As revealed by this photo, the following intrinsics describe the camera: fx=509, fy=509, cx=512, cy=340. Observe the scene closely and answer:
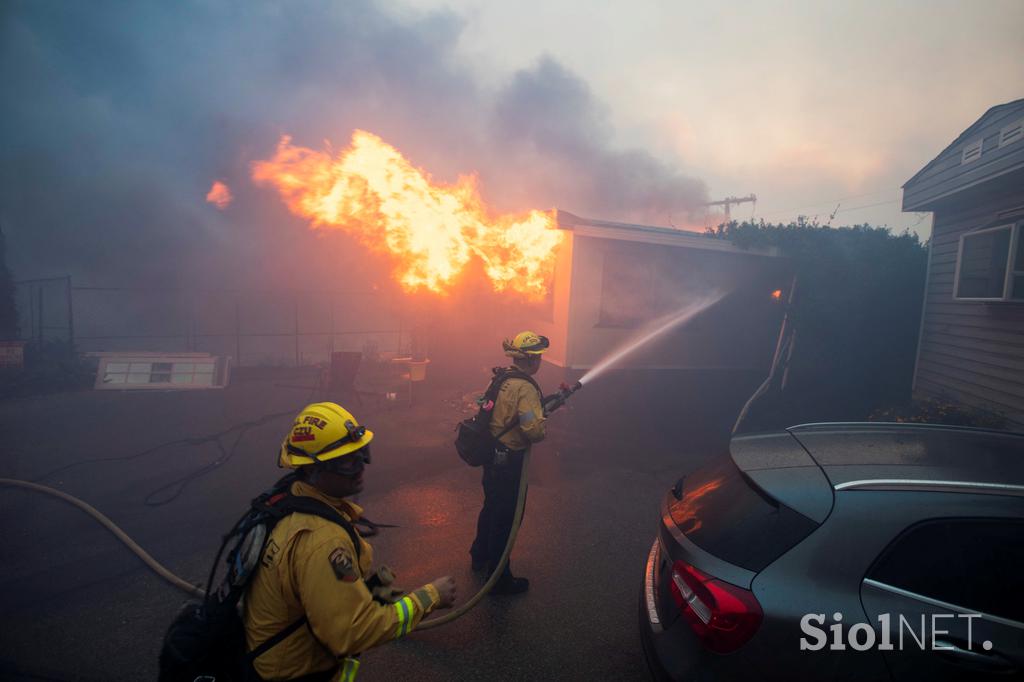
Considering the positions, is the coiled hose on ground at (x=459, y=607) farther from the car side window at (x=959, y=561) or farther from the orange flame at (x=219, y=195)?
the orange flame at (x=219, y=195)

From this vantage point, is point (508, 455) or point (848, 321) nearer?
point (508, 455)

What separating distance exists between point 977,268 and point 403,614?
31.7ft

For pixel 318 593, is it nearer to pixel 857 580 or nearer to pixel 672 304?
pixel 857 580

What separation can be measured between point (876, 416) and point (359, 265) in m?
16.0

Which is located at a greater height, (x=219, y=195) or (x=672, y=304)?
(x=219, y=195)

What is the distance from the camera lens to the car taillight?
2004 millimetres

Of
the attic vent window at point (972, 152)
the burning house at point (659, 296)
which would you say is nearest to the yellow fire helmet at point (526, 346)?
the burning house at point (659, 296)

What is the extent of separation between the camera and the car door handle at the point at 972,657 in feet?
5.92

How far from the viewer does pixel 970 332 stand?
305 inches

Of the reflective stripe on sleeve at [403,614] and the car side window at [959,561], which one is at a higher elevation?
the car side window at [959,561]

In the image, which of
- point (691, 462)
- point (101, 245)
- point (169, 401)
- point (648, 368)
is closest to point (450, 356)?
point (648, 368)

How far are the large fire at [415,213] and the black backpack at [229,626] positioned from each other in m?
8.08

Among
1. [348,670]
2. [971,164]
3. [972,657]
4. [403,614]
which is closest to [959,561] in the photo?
[972,657]

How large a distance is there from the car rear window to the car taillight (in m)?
0.12
